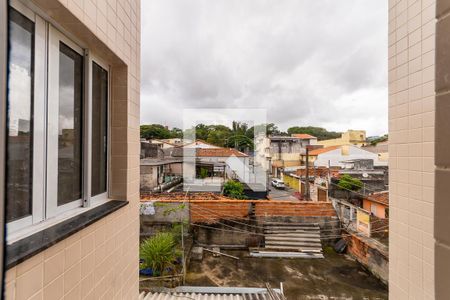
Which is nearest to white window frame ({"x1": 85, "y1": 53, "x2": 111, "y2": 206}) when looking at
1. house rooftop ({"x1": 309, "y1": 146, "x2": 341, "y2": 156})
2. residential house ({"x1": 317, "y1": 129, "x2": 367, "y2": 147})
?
house rooftop ({"x1": 309, "y1": 146, "x2": 341, "y2": 156})

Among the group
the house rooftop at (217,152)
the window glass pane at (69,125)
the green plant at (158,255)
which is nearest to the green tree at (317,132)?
the house rooftop at (217,152)

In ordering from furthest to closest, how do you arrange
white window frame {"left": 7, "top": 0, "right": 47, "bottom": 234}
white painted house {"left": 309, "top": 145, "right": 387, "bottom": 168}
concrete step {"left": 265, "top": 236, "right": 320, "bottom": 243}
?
white painted house {"left": 309, "top": 145, "right": 387, "bottom": 168}
concrete step {"left": 265, "top": 236, "right": 320, "bottom": 243}
white window frame {"left": 7, "top": 0, "right": 47, "bottom": 234}

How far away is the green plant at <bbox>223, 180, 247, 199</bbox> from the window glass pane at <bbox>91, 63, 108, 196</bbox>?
6.90 meters

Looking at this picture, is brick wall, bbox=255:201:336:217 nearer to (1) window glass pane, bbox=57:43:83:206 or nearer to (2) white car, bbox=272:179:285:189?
(1) window glass pane, bbox=57:43:83:206

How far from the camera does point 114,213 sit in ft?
3.84

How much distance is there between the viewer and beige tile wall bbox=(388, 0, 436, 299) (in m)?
1.24

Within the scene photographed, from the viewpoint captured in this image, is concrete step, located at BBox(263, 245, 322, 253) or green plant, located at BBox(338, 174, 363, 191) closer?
concrete step, located at BBox(263, 245, 322, 253)

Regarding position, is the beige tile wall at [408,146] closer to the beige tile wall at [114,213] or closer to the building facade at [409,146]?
the building facade at [409,146]

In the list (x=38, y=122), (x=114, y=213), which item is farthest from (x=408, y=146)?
(x=38, y=122)

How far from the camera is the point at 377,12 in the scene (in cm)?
148

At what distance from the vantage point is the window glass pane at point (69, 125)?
868mm

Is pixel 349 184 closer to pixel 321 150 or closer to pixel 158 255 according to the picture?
pixel 158 255

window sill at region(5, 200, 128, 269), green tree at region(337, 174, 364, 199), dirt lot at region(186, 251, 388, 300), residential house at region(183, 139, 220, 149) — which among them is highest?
residential house at region(183, 139, 220, 149)

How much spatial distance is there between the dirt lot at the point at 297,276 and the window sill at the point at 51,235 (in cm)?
343
